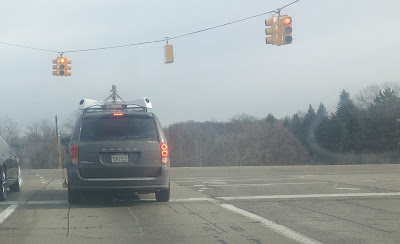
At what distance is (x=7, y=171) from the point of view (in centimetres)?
1228

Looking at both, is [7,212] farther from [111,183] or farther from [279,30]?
[279,30]

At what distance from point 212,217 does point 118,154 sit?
2354 mm

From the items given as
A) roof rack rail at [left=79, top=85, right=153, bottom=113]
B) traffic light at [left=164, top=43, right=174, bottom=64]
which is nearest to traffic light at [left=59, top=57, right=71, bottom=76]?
traffic light at [left=164, top=43, right=174, bottom=64]

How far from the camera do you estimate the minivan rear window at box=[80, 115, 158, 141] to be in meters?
10.2

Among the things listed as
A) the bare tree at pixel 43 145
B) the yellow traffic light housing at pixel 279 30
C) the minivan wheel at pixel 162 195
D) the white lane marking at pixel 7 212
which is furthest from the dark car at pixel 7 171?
the bare tree at pixel 43 145

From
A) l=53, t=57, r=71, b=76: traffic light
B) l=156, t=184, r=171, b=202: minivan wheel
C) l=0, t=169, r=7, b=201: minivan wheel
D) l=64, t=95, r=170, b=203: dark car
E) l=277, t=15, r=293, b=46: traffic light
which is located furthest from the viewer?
l=53, t=57, r=71, b=76: traffic light

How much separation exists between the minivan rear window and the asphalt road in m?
1.45

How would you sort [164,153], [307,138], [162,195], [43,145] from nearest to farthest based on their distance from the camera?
[164,153]
[162,195]
[43,145]
[307,138]

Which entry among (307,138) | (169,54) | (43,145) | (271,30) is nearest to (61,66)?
(169,54)

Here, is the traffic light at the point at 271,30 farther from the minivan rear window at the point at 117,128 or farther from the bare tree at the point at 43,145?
the bare tree at the point at 43,145

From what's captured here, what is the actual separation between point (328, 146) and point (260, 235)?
58.2 metres

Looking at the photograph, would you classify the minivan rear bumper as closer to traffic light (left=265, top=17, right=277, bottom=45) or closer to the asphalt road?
the asphalt road

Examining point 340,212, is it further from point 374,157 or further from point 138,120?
point 374,157

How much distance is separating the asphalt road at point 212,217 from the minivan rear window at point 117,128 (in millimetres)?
1452
